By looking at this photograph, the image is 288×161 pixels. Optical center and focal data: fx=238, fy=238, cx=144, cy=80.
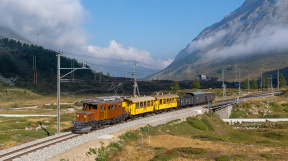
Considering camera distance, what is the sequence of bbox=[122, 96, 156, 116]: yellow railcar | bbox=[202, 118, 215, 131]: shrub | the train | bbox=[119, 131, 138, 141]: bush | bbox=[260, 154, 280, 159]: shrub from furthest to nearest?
bbox=[202, 118, 215, 131]: shrub < bbox=[122, 96, 156, 116]: yellow railcar < bbox=[119, 131, 138, 141]: bush < the train < bbox=[260, 154, 280, 159]: shrub

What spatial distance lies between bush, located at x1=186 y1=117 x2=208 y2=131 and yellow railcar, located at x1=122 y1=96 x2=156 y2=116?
27.4 feet

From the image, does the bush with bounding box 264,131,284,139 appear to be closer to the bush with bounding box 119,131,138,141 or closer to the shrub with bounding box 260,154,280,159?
the shrub with bounding box 260,154,280,159

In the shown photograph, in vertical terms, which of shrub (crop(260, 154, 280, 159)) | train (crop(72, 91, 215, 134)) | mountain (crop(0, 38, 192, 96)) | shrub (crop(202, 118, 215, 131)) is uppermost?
mountain (crop(0, 38, 192, 96))

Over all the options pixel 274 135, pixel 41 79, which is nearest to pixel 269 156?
pixel 274 135

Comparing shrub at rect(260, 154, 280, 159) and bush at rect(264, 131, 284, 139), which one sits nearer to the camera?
shrub at rect(260, 154, 280, 159)

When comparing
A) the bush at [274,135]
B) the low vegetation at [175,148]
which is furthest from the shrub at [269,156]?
the bush at [274,135]

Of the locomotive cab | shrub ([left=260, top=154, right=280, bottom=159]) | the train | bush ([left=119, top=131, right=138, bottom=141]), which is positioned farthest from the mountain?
shrub ([left=260, top=154, right=280, bottom=159])

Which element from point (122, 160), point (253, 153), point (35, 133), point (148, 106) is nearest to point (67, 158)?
point (122, 160)

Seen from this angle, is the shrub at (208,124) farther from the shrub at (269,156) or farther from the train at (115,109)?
the shrub at (269,156)

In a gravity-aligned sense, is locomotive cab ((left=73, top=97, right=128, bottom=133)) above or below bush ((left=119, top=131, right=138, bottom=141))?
above

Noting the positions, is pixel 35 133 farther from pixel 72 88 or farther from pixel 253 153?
pixel 72 88

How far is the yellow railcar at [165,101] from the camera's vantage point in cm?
5222

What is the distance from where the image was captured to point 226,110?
78875 millimetres

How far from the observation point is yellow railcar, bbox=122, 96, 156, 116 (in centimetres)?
4222
